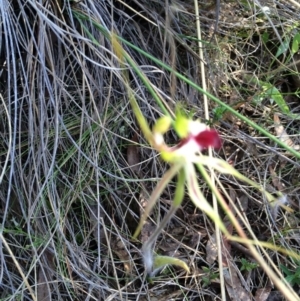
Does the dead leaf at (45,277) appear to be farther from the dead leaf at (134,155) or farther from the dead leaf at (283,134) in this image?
the dead leaf at (283,134)

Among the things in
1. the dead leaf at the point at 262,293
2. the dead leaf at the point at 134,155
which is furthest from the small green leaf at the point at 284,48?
the dead leaf at the point at 262,293

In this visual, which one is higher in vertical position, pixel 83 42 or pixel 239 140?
pixel 83 42

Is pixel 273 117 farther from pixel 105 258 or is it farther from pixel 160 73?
pixel 105 258

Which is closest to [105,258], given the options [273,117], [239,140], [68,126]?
[68,126]

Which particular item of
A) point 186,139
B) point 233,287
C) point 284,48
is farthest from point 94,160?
point 186,139

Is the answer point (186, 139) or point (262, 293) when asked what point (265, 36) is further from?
point (186, 139)

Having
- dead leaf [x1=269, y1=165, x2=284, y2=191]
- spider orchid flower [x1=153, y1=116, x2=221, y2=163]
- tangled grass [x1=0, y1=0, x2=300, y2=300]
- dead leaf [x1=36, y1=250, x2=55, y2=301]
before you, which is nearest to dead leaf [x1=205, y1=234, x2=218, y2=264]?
tangled grass [x1=0, y1=0, x2=300, y2=300]
